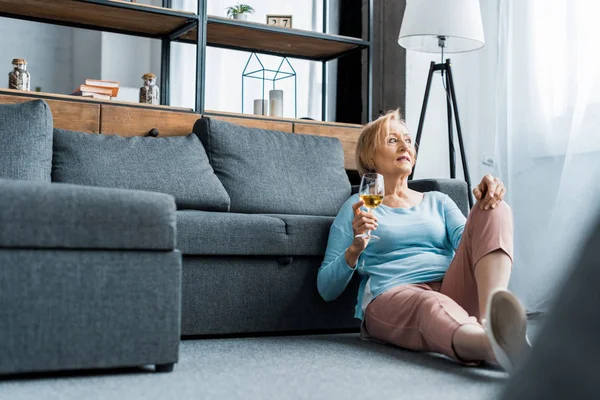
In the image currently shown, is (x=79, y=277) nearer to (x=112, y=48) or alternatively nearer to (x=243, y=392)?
(x=243, y=392)

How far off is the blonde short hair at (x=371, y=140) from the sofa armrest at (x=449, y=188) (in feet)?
1.27

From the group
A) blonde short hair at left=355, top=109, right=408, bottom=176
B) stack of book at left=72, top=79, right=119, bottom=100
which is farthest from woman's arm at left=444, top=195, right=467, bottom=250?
stack of book at left=72, top=79, right=119, bottom=100

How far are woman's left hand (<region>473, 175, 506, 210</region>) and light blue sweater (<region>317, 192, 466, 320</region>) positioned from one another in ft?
1.05

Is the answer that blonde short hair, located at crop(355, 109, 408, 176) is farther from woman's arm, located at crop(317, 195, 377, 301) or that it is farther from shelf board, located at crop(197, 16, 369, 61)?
shelf board, located at crop(197, 16, 369, 61)

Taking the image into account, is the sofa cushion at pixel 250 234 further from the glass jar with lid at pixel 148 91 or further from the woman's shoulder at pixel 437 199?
the glass jar with lid at pixel 148 91

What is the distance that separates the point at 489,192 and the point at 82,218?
108 cm

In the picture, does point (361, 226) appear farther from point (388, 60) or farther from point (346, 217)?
point (388, 60)

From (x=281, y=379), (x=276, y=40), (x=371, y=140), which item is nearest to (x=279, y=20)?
(x=276, y=40)

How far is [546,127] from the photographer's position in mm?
3539

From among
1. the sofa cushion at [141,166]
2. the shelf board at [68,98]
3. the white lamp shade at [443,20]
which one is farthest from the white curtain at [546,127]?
the shelf board at [68,98]

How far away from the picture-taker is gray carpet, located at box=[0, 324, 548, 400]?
1536 millimetres

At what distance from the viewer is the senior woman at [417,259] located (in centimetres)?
196

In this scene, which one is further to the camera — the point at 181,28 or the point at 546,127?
the point at 181,28

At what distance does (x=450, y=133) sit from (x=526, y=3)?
75 cm
